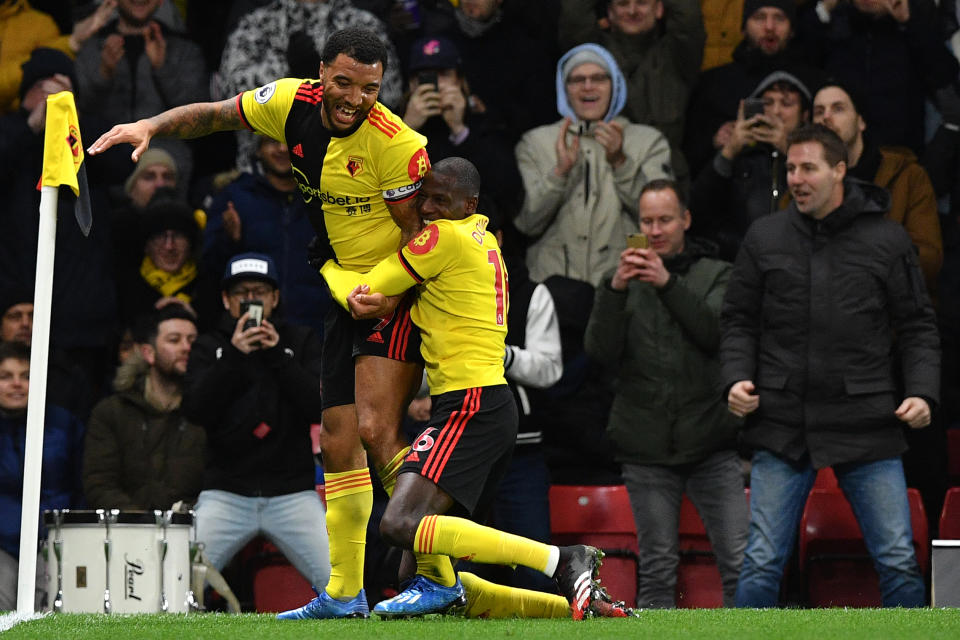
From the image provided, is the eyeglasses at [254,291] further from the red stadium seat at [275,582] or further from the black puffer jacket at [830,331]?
the black puffer jacket at [830,331]

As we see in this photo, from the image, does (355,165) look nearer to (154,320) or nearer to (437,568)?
(437,568)

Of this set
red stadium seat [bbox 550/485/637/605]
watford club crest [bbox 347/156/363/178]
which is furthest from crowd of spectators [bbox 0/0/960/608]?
watford club crest [bbox 347/156/363/178]

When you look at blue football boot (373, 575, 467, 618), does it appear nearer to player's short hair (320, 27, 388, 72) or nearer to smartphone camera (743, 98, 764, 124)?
player's short hair (320, 27, 388, 72)

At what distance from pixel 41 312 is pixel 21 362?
3.79 m

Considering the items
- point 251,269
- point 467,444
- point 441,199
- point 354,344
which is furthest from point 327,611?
point 251,269

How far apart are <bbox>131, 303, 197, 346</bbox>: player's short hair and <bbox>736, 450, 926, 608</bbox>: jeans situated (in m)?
4.08

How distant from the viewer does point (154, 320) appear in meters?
10.2

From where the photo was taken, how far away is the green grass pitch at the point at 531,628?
5625 millimetres

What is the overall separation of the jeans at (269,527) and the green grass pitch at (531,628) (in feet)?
7.70

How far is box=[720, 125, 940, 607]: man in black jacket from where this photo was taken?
26.2 ft

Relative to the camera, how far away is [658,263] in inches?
349

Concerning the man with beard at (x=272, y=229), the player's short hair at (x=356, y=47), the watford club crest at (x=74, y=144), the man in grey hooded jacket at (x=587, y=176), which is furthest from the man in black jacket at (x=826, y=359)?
the watford club crest at (x=74, y=144)

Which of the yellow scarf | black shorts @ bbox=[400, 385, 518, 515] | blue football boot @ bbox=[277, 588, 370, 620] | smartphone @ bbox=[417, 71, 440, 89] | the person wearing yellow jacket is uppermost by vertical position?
the person wearing yellow jacket

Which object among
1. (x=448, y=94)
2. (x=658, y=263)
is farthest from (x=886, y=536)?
(x=448, y=94)
